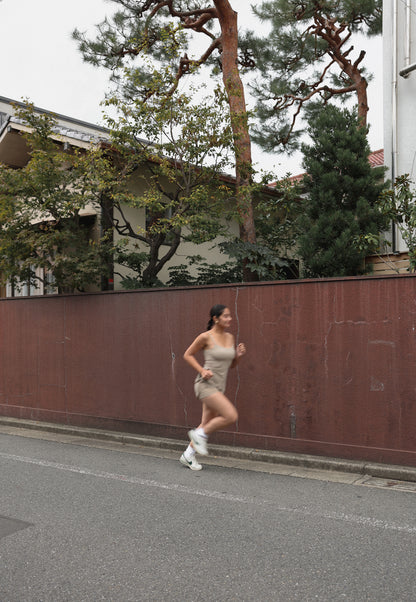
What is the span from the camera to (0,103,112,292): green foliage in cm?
962

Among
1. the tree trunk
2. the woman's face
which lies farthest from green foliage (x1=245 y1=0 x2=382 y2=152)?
the woman's face

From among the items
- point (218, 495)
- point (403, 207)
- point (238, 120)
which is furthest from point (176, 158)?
point (218, 495)

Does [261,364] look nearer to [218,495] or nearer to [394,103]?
[218,495]

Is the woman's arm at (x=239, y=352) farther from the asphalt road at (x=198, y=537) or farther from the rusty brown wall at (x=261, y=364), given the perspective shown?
the asphalt road at (x=198, y=537)

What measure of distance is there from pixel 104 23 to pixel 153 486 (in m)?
11.3

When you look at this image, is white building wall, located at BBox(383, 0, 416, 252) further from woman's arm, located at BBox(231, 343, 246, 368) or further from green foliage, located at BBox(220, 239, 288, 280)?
woman's arm, located at BBox(231, 343, 246, 368)

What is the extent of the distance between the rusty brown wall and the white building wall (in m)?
4.12

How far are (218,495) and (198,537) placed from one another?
3.82 feet

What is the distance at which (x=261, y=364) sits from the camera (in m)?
7.31

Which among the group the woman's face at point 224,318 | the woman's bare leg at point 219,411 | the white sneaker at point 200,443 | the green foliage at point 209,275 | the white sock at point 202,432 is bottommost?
the white sneaker at point 200,443

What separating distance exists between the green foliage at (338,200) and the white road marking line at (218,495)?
17.1ft

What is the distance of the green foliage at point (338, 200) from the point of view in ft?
31.6

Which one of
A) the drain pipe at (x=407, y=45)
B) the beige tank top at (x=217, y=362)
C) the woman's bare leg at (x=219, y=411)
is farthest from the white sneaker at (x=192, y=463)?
the drain pipe at (x=407, y=45)

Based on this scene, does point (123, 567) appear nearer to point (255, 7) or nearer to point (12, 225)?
point (12, 225)
